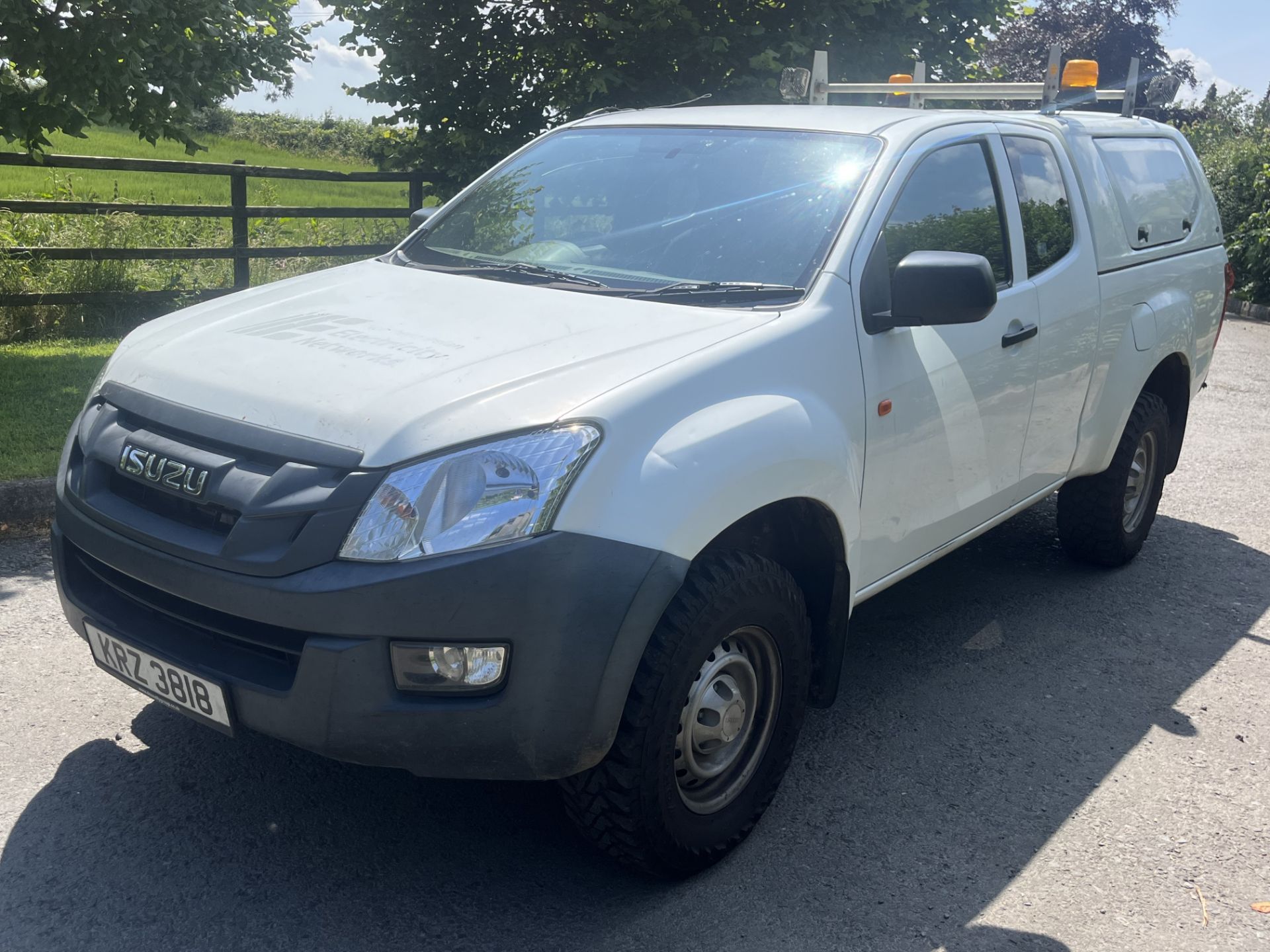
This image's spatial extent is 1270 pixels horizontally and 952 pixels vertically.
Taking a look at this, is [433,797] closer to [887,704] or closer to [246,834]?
[246,834]

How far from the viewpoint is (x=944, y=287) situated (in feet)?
11.0

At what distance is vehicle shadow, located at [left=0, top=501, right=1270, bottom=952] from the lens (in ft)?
9.36

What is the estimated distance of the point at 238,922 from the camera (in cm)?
281

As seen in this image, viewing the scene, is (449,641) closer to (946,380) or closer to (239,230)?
(946,380)

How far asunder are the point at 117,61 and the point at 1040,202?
625 centimetres

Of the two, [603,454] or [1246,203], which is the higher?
[1246,203]

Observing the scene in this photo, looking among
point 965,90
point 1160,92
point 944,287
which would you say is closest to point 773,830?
point 944,287

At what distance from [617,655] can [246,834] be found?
49.1 inches

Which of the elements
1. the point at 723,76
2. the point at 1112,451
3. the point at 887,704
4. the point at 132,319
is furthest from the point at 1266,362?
the point at 132,319

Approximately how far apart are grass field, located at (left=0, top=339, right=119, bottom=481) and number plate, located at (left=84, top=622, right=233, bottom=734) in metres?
2.80

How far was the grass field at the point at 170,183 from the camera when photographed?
1552 cm

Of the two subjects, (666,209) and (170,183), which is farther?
(170,183)

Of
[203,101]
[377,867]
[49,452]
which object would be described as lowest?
[377,867]

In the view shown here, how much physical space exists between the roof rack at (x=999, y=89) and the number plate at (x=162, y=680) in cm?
350
